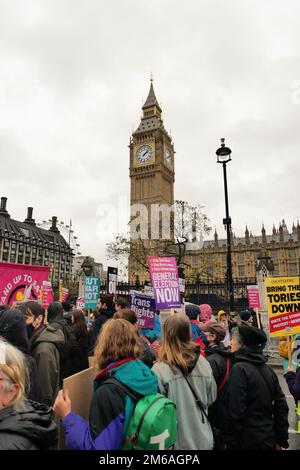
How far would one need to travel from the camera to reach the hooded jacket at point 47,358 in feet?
10.6

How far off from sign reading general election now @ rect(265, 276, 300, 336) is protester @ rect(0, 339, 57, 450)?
4129 millimetres

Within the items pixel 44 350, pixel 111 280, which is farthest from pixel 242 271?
pixel 44 350

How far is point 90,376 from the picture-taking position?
2.77 metres

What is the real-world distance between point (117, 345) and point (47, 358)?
1.47m

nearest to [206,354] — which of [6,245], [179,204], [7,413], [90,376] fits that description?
[90,376]

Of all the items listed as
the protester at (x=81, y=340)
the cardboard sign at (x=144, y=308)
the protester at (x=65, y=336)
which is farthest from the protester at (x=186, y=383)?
the cardboard sign at (x=144, y=308)

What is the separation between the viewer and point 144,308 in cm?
631

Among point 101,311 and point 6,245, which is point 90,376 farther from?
point 6,245

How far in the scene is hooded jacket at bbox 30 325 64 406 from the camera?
3.24 m

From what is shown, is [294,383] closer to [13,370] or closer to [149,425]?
[149,425]

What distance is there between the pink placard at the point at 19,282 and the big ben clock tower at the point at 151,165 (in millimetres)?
65618

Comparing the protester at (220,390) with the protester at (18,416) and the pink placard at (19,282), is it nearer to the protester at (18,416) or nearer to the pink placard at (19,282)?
the protester at (18,416)

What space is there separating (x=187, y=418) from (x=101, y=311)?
11.2 feet

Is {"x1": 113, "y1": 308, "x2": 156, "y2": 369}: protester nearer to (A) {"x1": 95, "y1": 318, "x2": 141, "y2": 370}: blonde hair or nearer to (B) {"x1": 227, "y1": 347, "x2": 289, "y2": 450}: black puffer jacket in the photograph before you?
(B) {"x1": 227, "y1": 347, "x2": 289, "y2": 450}: black puffer jacket
